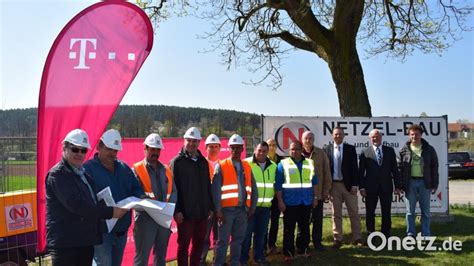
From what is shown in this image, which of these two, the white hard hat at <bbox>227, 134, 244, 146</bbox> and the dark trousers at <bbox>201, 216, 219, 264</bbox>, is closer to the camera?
the white hard hat at <bbox>227, 134, 244, 146</bbox>

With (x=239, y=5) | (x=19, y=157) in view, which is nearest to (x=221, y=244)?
(x=19, y=157)

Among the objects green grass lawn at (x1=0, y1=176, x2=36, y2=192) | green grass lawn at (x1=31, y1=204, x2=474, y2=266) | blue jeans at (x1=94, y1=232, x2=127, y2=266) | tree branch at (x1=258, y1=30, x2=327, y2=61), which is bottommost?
green grass lawn at (x1=31, y1=204, x2=474, y2=266)

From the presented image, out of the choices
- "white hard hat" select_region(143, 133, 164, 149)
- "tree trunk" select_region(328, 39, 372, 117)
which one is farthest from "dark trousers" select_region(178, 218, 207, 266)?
"tree trunk" select_region(328, 39, 372, 117)

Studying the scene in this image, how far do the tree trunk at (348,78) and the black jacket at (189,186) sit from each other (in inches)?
239

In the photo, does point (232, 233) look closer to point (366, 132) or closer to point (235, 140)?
point (235, 140)

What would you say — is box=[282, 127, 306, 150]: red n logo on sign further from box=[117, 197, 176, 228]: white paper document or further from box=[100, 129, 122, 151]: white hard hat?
box=[100, 129, 122, 151]: white hard hat

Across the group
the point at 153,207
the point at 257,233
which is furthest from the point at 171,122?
the point at 153,207

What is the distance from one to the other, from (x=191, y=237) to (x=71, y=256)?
2.22 meters

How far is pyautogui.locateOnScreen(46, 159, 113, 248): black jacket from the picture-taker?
4.00 m

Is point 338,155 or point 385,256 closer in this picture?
point 385,256

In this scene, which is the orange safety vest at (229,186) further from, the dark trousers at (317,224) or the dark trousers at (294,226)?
the dark trousers at (317,224)

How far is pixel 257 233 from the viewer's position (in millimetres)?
7195

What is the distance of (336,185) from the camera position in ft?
27.2

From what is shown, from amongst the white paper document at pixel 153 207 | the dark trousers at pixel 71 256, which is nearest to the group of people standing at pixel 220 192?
the dark trousers at pixel 71 256
